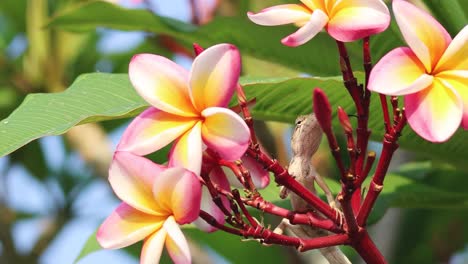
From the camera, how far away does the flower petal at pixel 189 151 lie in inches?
23.2

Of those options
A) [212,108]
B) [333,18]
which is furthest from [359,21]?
[212,108]

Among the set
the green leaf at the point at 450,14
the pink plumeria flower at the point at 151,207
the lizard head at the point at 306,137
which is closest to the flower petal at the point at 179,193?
the pink plumeria flower at the point at 151,207

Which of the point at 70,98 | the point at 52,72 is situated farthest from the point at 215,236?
the point at 70,98

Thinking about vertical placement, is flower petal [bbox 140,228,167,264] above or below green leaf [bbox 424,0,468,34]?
above

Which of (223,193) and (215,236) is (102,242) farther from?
(215,236)

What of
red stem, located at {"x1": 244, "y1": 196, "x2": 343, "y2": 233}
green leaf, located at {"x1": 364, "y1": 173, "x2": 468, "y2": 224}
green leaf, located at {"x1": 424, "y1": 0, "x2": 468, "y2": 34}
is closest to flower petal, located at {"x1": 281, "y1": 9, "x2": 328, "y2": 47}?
red stem, located at {"x1": 244, "y1": 196, "x2": 343, "y2": 233}

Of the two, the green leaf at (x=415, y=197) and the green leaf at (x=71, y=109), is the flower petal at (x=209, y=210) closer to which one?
the green leaf at (x=71, y=109)

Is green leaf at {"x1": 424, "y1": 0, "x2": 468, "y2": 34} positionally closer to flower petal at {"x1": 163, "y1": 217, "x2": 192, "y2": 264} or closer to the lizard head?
the lizard head

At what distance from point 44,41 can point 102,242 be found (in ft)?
4.27

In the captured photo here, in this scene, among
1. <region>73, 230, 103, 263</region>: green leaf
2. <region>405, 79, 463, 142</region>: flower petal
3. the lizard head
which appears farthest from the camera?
<region>73, 230, 103, 263</region>: green leaf

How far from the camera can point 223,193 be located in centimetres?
64

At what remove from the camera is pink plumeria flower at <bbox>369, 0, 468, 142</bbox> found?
0.57 m

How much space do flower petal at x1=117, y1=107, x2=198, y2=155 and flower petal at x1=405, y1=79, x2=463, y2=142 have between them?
0.15 m

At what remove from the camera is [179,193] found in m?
0.59
